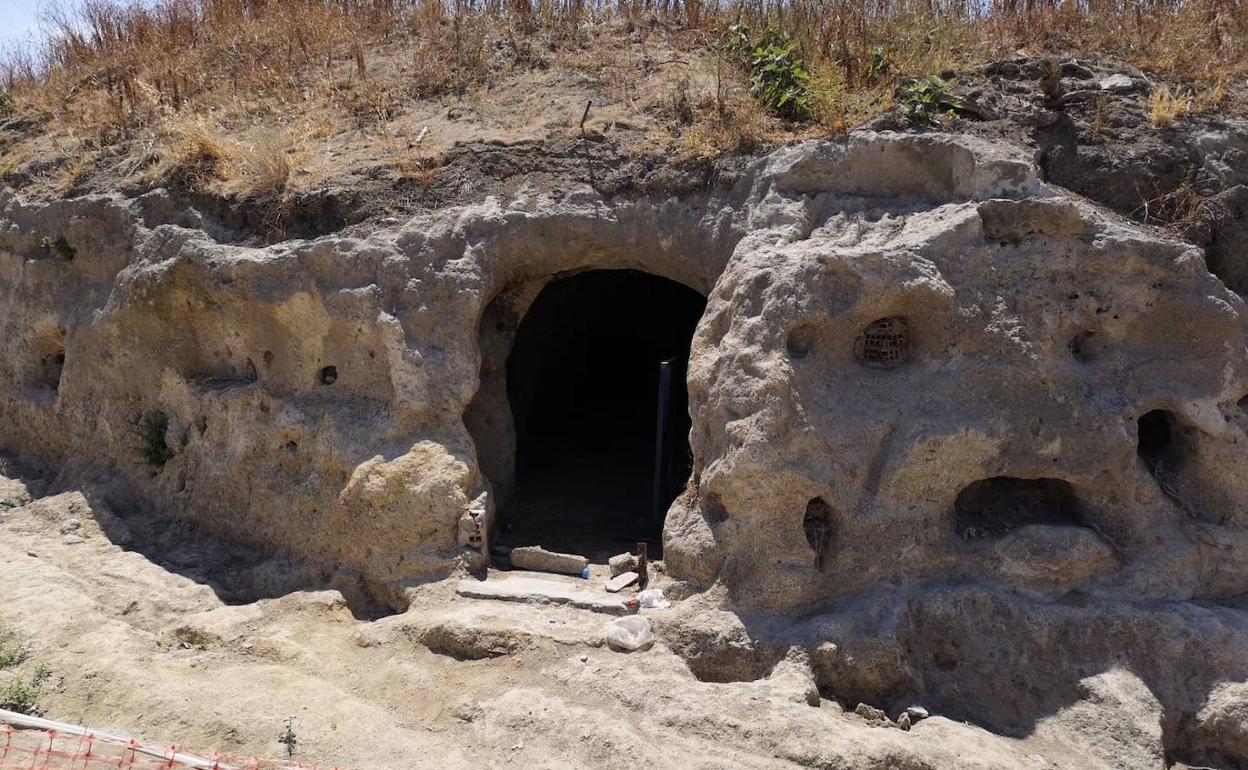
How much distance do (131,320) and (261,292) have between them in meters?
1.16

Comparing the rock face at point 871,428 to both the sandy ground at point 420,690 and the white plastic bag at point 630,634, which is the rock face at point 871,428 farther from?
the sandy ground at point 420,690

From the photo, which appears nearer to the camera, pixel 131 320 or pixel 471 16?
pixel 131 320

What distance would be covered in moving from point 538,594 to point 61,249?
15.6 feet

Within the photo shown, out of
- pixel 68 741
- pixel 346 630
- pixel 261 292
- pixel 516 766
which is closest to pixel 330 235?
pixel 261 292

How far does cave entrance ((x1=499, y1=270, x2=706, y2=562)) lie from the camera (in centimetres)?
669

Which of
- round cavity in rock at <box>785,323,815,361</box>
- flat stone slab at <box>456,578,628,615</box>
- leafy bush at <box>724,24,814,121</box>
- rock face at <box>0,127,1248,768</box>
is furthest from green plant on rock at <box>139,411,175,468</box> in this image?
leafy bush at <box>724,24,814,121</box>

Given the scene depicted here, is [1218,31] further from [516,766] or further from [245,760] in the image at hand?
[245,760]

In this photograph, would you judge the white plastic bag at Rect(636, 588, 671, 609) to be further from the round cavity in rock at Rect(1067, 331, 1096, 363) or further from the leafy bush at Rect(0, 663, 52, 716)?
the leafy bush at Rect(0, 663, 52, 716)

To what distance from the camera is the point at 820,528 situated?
5105mm

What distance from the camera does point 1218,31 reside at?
280 inches

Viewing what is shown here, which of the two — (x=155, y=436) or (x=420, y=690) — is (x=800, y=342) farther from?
(x=155, y=436)

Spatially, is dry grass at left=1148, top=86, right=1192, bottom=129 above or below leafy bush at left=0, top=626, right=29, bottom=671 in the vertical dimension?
above

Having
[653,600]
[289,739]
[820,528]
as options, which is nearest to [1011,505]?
[820,528]

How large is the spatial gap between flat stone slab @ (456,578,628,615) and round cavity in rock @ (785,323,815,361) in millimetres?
1640
